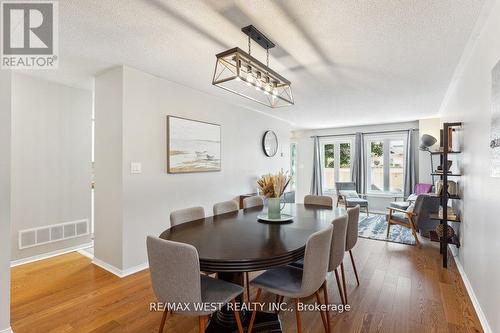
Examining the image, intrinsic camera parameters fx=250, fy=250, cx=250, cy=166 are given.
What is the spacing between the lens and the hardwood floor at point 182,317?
1.91 meters

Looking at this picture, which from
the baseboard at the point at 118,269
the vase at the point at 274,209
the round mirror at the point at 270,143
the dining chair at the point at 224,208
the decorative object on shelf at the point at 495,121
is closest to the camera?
the decorative object on shelf at the point at 495,121

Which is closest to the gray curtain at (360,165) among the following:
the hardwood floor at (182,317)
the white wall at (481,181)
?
the hardwood floor at (182,317)

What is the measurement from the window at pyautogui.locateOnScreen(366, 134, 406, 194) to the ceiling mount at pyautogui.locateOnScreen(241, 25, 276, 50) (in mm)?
5280

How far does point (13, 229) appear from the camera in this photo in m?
3.01

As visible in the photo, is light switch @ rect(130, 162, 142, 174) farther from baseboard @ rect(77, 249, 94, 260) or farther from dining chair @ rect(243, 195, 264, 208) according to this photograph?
baseboard @ rect(77, 249, 94, 260)

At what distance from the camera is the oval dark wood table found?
1364 mm

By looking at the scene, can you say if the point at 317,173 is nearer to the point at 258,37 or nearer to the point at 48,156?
the point at 258,37

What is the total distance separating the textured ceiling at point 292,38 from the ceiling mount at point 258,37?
4 cm

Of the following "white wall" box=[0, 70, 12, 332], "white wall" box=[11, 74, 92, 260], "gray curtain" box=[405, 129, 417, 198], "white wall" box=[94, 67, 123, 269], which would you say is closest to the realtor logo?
"white wall" box=[0, 70, 12, 332]

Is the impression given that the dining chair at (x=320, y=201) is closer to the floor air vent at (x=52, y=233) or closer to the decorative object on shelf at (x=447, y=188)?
the decorative object on shelf at (x=447, y=188)

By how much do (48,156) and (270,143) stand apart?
3776 mm

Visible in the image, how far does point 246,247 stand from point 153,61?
84.9 inches

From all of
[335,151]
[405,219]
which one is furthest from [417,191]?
[335,151]

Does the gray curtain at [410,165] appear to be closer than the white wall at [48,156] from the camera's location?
No
